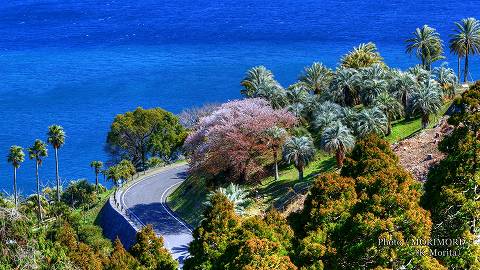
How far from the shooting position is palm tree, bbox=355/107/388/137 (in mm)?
56375

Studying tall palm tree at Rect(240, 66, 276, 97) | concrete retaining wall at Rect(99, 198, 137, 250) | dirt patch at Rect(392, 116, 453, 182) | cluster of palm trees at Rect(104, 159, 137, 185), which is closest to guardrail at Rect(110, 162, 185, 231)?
concrete retaining wall at Rect(99, 198, 137, 250)

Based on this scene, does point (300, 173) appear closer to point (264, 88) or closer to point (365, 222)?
point (264, 88)

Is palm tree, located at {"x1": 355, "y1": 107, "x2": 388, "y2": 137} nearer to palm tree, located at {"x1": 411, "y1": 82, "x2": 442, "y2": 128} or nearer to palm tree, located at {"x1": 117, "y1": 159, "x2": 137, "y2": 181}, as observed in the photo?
palm tree, located at {"x1": 411, "y1": 82, "x2": 442, "y2": 128}

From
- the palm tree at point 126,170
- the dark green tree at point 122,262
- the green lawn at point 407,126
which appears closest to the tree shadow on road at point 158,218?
the palm tree at point 126,170

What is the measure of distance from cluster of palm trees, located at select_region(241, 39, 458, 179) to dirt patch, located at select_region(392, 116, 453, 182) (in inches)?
128

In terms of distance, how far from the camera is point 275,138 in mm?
61750

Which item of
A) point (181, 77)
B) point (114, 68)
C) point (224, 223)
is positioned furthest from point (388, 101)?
point (114, 68)

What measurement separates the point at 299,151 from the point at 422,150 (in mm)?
10321

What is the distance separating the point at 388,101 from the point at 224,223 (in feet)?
→ 103

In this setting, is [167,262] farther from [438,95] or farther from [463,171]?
[438,95]

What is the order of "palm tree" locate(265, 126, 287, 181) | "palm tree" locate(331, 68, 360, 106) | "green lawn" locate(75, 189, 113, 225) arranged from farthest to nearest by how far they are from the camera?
"green lawn" locate(75, 189, 113, 225) < "palm tree" locate(331, 68, 360, 106) < "palm tree" locate(265, 126, 287, 181)

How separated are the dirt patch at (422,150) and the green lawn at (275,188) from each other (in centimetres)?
584

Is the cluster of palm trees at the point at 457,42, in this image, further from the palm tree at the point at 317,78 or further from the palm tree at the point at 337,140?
the palm tree at the point at 337,140

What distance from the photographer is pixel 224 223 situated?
114ft
